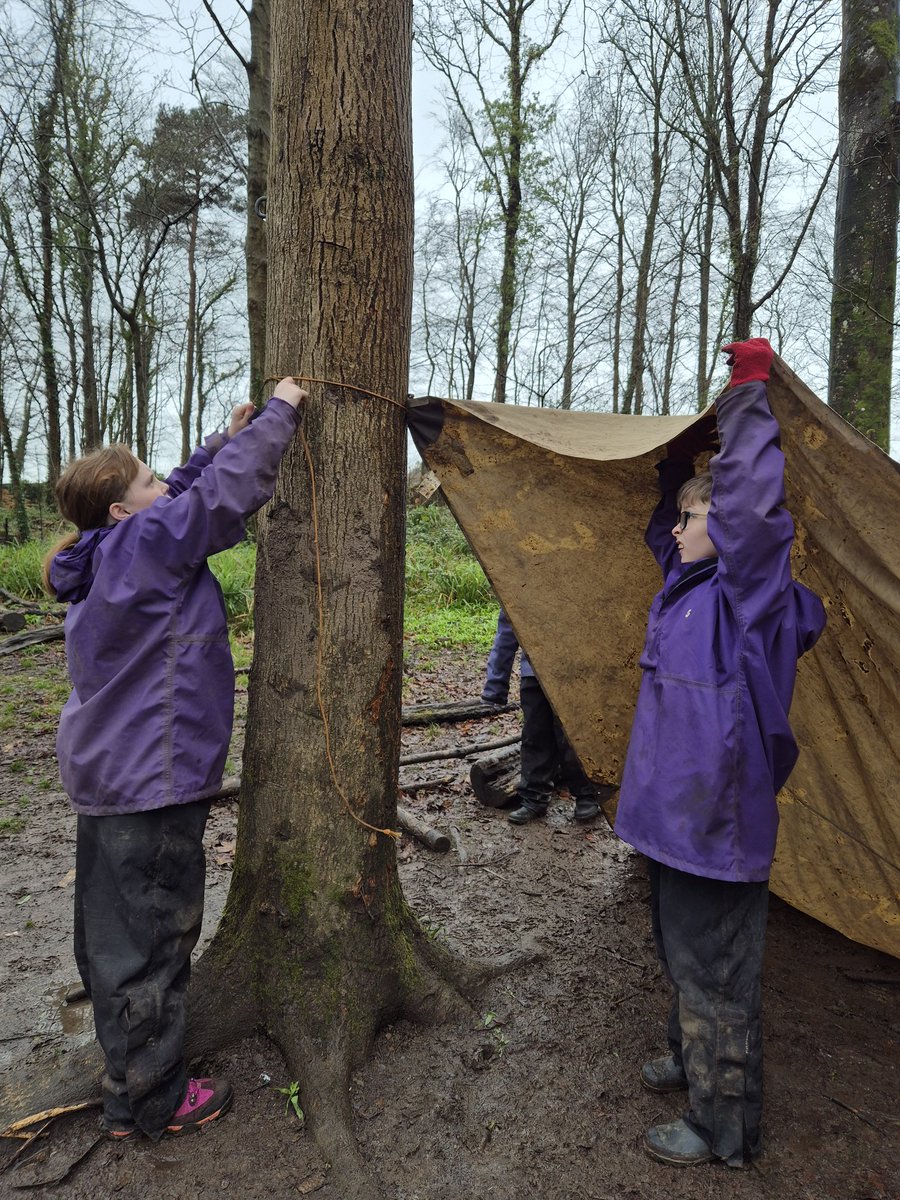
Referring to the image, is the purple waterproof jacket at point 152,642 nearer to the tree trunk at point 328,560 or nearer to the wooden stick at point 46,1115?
the tree trunk at point 328,560

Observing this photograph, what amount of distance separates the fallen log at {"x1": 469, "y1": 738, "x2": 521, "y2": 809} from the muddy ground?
0.75m

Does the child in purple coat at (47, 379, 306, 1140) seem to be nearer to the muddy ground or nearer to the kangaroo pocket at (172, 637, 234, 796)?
the kangaroo pocket at (172, 637, 234, 796)

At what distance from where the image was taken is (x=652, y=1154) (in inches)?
81.8

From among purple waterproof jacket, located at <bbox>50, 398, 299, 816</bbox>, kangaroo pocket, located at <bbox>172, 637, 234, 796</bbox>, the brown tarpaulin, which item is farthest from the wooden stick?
the brown tarpaulin

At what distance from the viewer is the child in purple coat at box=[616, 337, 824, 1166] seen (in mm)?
1954

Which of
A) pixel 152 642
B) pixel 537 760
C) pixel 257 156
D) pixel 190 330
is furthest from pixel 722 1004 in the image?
pixel 190 330

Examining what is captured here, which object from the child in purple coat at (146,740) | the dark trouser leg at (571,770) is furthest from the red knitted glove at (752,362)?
the dark trouser leg at (571,770)

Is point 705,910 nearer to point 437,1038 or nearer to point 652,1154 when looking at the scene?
point 652,1154

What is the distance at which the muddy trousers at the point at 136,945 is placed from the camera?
2035 millimetres

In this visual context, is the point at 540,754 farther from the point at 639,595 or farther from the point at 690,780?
the point at 690,780

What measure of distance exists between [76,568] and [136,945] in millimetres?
1073

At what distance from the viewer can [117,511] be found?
7.16ft

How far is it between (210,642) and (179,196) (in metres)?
15.0

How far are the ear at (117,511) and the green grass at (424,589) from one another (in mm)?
6032
